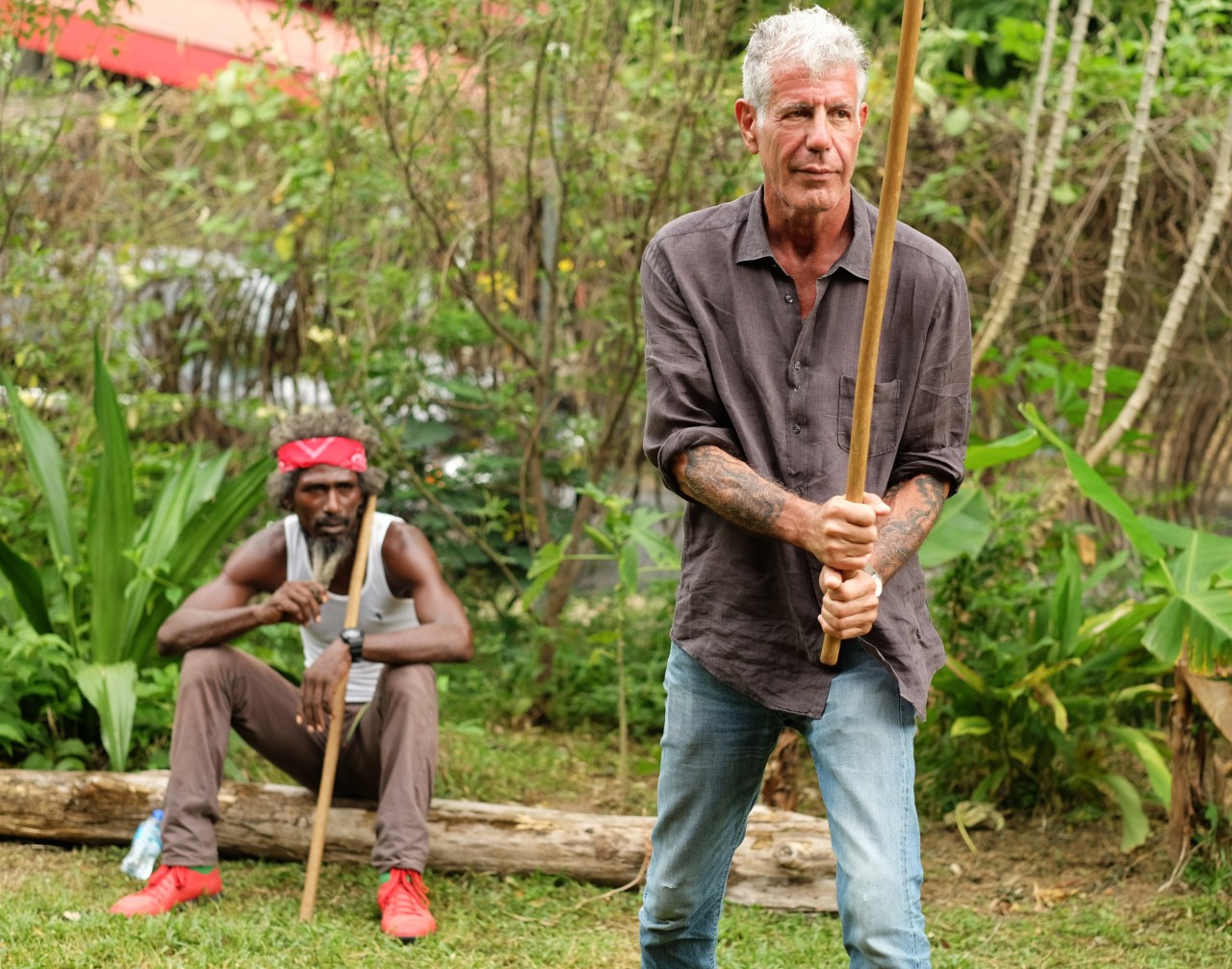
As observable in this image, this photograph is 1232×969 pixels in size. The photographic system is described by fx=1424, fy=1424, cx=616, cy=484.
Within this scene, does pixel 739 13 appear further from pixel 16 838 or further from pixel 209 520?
pixel 16 838

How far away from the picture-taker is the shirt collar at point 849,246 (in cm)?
258

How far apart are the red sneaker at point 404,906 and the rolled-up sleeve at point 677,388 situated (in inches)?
75.9

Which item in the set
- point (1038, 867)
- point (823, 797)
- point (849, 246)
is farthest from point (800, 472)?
point (1038, 867)

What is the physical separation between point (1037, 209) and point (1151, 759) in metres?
2.16

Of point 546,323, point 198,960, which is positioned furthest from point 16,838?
point 546,323

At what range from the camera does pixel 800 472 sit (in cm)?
255

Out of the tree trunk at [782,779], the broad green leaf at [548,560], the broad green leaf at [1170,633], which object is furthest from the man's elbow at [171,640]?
the broad green leaf at [1170,633]

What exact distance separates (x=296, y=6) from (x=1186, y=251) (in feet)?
13.0

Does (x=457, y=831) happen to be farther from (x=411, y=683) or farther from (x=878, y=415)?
(x=878, y=415)

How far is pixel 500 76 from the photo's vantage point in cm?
587

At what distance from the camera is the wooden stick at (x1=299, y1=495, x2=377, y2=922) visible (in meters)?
4.15

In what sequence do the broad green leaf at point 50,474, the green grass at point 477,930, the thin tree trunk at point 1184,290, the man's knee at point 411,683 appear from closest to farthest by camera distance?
1. the green grass at point 477,930
2. the man's knee at point 411,683
3. the thin tree trunk at point 1184,290
4. the broad green leaf at point 50,474

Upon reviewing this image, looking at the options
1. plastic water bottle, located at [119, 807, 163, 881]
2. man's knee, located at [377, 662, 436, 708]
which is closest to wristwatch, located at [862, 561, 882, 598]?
man's knee, located at [377, 662, 436, 708]

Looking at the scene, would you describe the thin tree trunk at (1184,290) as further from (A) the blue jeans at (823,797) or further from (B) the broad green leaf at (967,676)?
(A) the blue jeans at (823,797)
